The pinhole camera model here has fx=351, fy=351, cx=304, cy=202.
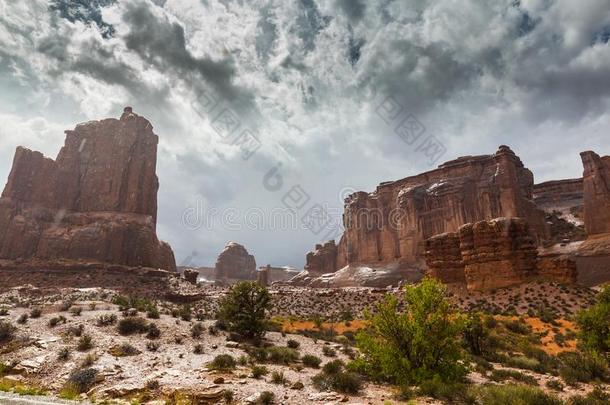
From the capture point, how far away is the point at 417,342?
13961 mm

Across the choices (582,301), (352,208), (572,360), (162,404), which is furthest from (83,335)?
(352,208)

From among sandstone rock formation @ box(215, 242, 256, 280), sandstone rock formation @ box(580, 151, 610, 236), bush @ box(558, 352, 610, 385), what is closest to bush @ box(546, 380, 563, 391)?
bush @ box(558, 352, 610, 385)

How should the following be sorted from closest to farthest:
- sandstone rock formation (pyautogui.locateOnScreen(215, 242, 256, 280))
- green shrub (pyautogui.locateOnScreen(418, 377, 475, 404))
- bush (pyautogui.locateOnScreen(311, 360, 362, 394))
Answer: green shrub (pyautogui.locateOnScreen(418, 377, 475, 404)) → bush (pyautogui.locateOnScreen(311, 360, 362, 394)) → sandstone rock formation (pyautogui.locateOnScreen(215, 242, 256, 280))

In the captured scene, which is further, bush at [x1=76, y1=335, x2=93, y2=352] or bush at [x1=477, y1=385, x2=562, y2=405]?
bush at [x1=76, y1=335, x2=93, y2=352]

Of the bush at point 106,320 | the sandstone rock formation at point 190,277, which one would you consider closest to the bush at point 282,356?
the bush at point 106,320

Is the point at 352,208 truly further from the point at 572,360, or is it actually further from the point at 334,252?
the point at 572,360

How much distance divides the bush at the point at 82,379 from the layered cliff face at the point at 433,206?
2925 inches

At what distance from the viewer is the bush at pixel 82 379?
13.8 metres

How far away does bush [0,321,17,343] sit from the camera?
19.0m

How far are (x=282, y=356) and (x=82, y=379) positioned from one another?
29.3 feet

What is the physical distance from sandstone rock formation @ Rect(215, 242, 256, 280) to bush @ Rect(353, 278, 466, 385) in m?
135

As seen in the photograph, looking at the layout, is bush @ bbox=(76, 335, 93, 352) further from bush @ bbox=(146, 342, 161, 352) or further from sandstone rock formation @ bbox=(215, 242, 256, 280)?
sandstone rock formation @ bbox=(215, 242, 256, 280)

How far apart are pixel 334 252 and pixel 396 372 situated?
351ft

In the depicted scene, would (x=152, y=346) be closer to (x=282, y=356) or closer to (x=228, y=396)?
(x=282, y=356)
